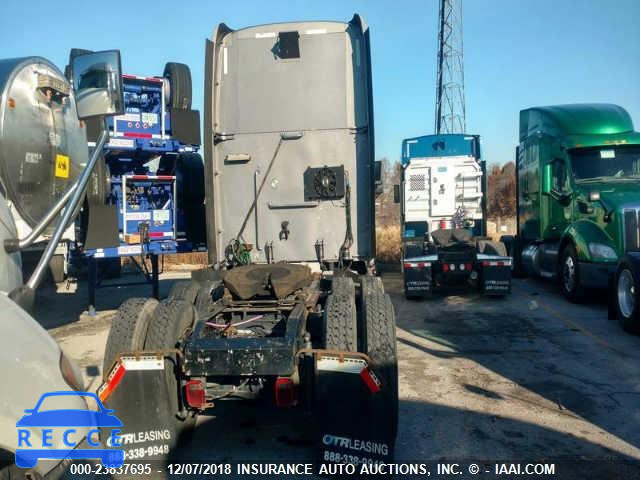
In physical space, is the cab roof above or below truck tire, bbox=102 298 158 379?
above

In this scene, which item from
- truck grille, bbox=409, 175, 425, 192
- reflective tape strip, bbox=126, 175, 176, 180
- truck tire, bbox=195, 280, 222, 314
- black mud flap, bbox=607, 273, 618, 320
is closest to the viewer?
truck tire, bbox=195, 280, 222, 314

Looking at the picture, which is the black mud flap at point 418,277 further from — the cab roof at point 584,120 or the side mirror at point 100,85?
the side mirror at point 100,85

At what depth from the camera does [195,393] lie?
3627 millimetres

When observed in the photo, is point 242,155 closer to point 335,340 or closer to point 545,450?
point 335,340

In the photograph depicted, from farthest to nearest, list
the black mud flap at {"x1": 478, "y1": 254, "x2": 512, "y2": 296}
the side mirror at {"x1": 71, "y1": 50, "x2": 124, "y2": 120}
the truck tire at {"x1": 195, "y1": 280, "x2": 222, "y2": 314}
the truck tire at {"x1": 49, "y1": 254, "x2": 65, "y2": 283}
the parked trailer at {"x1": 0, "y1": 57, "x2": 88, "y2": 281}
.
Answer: the truck tire at {"x1": 49, "y1": 254, "x2": 65, "y2": 283}, the black mud flap at {"x1": 478, "y1": 254, "x2": 512, "y2": 296}, the truck tire at {"x1": 195, "y1": 280, "x2": 222, "y2": 314}, the parked trailer at {"x1": 0, "y1": 57, "x2": 88, "y2": 281}, the side mirror at {"x1": 71, "y1": 50, "x2": 124, "y2": 120}

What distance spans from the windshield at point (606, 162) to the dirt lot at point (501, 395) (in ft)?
9.09

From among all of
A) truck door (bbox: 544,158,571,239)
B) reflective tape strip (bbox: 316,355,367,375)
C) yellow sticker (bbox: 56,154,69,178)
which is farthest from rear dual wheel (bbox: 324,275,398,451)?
truck door (bbox: 544,158,571,239)

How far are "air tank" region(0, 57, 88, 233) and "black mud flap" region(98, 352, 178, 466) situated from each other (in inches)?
60.6

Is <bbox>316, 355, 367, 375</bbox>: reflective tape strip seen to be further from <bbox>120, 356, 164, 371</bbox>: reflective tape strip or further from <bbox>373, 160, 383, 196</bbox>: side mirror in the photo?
<bbox>373, 160, 383, 196</bbox>: side mirror

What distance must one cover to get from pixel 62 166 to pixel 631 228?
28.1 ft

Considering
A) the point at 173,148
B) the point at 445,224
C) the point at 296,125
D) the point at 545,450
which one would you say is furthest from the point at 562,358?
the point at 445,224

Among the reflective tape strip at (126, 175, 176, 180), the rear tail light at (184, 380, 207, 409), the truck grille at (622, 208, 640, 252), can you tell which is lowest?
the rear tail light at (184, 380, 207, 409)

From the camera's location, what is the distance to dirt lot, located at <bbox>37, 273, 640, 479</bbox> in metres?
3.93

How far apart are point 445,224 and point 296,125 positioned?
27.7ft
